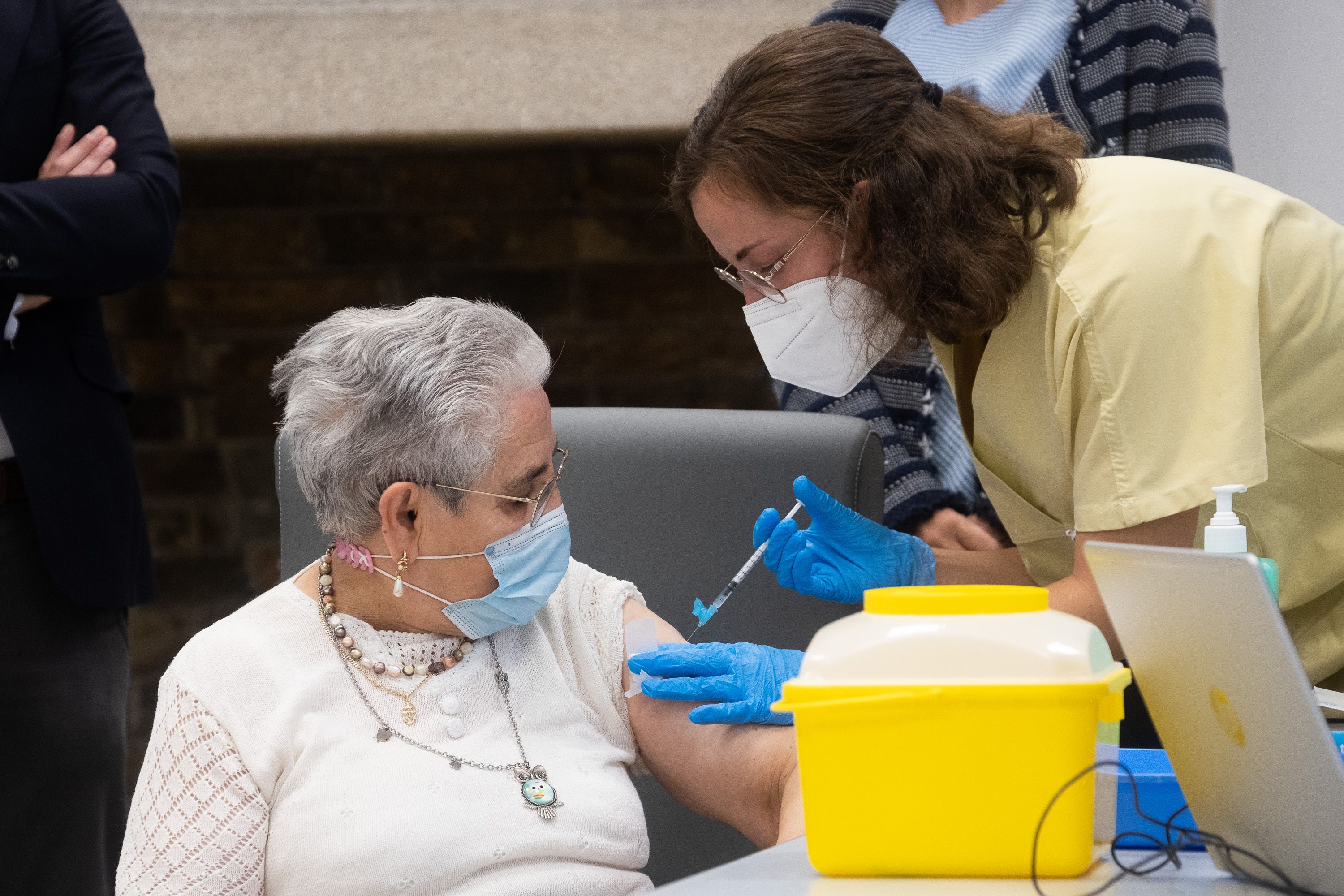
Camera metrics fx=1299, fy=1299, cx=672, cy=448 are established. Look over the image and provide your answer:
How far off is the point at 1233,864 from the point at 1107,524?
535mm

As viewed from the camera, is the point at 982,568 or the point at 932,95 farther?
the point at 982,568

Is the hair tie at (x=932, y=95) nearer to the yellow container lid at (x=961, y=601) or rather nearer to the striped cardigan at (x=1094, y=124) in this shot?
the striped cardigan at (x=1094, y=124)

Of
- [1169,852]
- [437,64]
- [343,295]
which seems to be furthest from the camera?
[343,295]

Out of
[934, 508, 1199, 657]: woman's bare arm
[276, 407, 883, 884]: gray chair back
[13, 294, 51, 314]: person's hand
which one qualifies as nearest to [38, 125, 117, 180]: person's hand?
[13, 294, 51, 314]: person's hand

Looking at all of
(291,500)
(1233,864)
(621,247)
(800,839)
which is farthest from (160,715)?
(621,247)

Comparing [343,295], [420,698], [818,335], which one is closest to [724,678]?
[420,698]

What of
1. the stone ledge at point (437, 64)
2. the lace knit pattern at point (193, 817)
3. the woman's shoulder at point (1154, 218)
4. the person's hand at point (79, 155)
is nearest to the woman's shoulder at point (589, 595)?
the lace knit pattern at point (193, 817)

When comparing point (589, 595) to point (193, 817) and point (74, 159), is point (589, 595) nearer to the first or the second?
point (193, 817)

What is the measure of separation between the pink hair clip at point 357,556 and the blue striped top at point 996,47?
119 centimetres

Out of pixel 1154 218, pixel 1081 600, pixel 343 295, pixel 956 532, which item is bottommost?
pixel 343 295

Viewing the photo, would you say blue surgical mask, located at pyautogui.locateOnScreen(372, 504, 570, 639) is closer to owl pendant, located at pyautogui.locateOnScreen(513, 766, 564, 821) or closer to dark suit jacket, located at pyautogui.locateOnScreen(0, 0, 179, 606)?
owl pendant, located at pyautogui.locateOnScreen(513, 766, 564, 821)

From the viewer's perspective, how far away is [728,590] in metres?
1.70

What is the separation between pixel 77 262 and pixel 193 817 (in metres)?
0.99

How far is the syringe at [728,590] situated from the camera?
5.32ft
